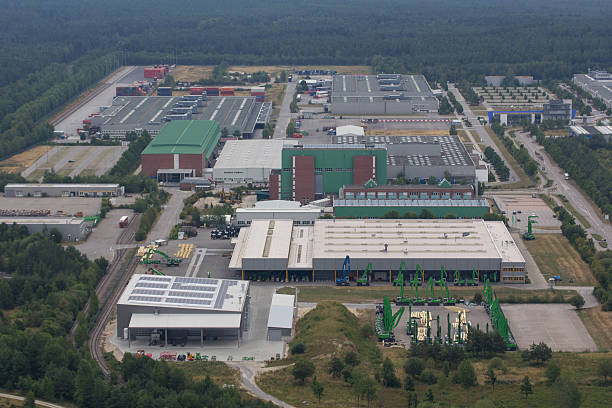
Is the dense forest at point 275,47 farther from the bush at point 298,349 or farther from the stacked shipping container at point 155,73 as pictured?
the bush at point 298,349

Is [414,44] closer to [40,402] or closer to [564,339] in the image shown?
[564,339]

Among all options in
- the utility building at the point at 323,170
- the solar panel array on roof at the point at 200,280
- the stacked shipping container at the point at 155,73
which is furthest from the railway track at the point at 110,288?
the stacked shipping container at the point at 155,73

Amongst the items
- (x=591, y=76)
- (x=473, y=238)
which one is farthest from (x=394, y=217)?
(x=591, y=76)

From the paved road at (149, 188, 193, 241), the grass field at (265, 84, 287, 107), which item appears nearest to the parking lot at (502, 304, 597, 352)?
the paved road at (149, 188, 193, 241)

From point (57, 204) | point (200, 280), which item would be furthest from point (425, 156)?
point (200, 280)

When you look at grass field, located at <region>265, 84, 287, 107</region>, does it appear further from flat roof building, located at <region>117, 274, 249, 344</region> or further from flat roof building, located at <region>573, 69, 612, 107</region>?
flat roof building, located at <region>117, 274, 249, 344</region>
